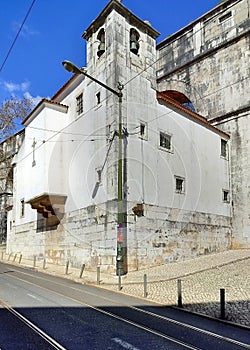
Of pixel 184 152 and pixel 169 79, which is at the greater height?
pixel 169 79

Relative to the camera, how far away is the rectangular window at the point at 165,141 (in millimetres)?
19641

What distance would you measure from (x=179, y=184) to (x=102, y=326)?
1404 centimetres

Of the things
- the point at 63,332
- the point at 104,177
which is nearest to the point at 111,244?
the point at 104,177

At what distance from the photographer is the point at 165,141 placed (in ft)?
65.2

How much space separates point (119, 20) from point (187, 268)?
12951 millimetres

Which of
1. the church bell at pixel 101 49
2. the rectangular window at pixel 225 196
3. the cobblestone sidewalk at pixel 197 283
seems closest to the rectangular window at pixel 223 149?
the rectangular window at pixel 225 196

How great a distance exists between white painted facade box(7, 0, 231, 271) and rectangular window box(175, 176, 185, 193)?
0.10m

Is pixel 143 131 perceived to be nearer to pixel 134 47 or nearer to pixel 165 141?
pixel 165 141

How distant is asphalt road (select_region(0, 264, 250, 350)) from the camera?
18.4ft

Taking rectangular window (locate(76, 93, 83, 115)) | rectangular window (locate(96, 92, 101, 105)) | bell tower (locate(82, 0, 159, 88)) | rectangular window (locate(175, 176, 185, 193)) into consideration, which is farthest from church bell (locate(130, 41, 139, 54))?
rectangular window (locate(175, 176, 185, 193))

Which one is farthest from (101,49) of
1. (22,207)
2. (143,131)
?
(22,207)

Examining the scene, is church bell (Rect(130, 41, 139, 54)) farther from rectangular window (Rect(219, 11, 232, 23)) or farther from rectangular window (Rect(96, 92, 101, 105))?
rectangular window (Rect(219, 11, 232, 23))

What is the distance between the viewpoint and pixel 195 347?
5.52m

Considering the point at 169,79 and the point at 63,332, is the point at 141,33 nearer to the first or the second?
the point at 169,79
